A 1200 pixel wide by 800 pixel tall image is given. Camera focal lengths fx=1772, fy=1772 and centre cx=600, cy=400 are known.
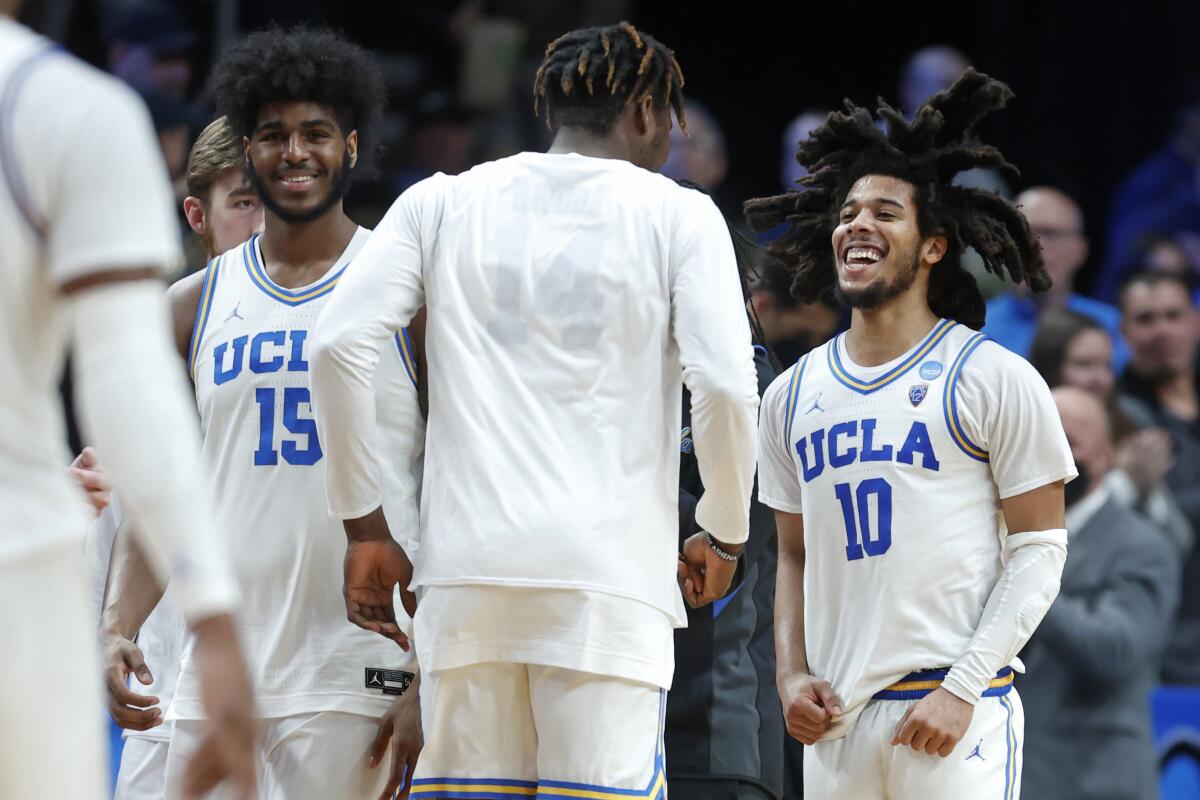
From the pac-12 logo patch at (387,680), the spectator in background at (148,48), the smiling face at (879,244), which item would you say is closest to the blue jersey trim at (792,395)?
the smiling face at (879,244)

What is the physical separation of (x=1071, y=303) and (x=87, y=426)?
6.94 m

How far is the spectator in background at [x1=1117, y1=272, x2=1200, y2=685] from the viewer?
7.96 meters

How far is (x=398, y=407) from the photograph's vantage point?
411 cm

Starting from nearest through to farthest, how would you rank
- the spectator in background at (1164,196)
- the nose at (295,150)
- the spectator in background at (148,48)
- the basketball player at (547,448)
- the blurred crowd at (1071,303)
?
the basketball player at (547,448)
the nose at (295,150)
the blurred crowd at (1071,303)
the spectator in background at (148,48)
the spectator in background at (1164,196)

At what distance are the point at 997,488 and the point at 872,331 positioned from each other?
20.7 inches

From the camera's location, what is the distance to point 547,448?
364cm

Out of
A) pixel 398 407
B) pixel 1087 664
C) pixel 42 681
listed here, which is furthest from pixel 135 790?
pixel 1087 664

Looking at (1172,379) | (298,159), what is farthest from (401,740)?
(1172,379)

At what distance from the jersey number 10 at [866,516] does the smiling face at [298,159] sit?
145 cm

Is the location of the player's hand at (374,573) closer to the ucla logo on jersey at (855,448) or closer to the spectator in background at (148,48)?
the ucla logo on jersey at (855,448)

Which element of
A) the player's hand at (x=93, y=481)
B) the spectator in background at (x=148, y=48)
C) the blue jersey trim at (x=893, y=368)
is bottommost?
the player's hand at (x=93, y=481)

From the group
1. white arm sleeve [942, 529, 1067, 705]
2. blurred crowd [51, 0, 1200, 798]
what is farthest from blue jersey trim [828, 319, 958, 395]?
blurred crowd [51, 0, 1200, 798]

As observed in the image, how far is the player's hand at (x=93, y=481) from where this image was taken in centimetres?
417

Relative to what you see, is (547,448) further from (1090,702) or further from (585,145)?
(1090,702)
